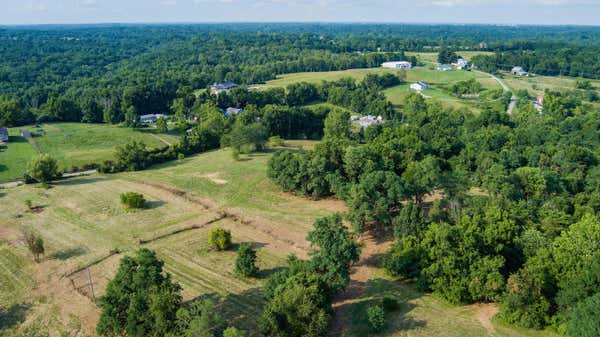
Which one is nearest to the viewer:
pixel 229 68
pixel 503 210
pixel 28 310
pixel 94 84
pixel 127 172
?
pixel 28 310

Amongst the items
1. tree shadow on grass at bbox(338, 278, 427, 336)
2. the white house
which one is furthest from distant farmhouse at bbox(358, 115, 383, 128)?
the white house

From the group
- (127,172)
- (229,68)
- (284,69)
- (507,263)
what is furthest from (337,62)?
(507,263)

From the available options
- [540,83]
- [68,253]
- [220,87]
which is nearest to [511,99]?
[540,83]

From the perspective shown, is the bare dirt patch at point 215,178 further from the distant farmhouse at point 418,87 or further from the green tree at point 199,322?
the distant farmhouse at point 418,87

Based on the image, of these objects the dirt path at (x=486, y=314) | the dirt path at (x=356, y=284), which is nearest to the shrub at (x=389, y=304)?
the dirt path at (x=356, y=284)

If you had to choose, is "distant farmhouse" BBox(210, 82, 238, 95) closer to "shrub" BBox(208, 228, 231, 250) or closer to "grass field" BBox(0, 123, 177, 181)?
"grass field" BBox(0, 123, 177, 181)

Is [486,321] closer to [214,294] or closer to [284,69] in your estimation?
[214,294]

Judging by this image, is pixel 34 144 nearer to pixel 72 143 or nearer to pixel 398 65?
pixel 72 143

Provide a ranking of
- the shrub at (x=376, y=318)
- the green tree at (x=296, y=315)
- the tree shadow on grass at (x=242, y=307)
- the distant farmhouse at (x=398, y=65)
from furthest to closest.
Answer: the distant farmhouse at (x=398, y=65) → the tree shadow on grass at (x=242, y=307) → the shrub at (x=376, y=318) → the green tree at (x=296, y=315)
